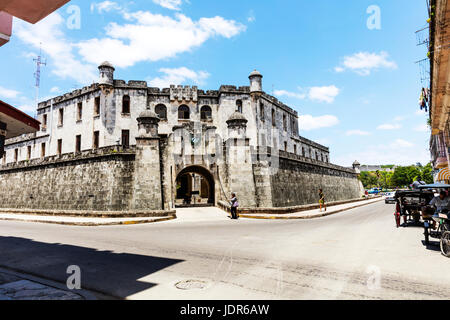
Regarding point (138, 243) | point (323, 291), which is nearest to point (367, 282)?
point (323, 291)

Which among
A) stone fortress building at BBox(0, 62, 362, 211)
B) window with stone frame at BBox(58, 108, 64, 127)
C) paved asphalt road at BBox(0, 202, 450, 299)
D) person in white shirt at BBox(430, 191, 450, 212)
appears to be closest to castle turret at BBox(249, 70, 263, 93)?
stone fortress building at BBox(0, 62, 362, 211)

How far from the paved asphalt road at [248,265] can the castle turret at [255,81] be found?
2258 cm

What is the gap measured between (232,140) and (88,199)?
10.9m

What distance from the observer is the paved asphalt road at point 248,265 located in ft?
11.9

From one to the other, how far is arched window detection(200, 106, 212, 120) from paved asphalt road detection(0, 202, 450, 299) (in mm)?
21058

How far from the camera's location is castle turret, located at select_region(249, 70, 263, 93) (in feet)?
92.5

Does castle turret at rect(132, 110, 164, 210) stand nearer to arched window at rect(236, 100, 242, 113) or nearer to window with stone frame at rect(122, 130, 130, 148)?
window with stone frame at rect(122, 130, 130, 148)

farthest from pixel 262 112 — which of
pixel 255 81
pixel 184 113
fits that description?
pixel 184 113

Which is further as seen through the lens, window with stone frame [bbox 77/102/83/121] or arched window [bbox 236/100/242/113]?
arched window [bbox 236/100/242/113]

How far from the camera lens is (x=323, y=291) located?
3578mm

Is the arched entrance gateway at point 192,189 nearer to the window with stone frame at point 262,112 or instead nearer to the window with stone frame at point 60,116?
the window with stone frame at point 262,112

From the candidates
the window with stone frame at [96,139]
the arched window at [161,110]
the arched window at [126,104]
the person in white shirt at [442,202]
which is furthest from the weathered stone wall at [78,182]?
the person in white shirt at [442,202]

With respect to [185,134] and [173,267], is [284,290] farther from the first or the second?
[185,134]

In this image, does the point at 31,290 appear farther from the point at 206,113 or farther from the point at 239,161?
the point at 206,113
